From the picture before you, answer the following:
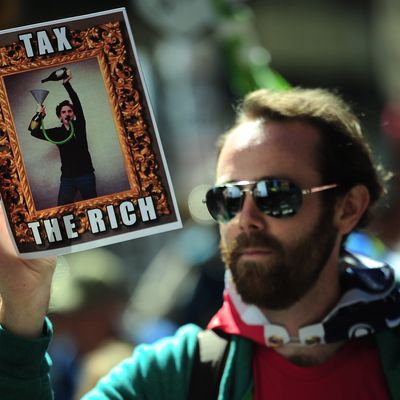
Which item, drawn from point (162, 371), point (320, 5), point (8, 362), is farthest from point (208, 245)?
point (320, 5)

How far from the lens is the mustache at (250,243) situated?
2068 millimetres

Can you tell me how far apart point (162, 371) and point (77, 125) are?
2.52 feet

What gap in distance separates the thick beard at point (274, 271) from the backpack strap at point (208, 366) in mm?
152

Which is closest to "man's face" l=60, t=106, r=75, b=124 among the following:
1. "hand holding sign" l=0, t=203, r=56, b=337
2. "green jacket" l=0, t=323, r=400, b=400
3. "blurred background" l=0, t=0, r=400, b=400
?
"hand holding sign" l=0, t=203, r=56, b=337

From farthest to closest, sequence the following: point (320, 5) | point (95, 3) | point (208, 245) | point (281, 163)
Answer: point (320, 5), point (95, 3), point (208, 245), point (281, 163)

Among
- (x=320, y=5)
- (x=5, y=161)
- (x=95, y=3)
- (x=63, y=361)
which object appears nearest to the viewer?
(x=5, y=161)

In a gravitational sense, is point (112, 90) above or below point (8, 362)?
above

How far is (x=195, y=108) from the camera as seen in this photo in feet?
22.0

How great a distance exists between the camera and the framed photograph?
1479mm

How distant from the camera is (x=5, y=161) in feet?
4.83

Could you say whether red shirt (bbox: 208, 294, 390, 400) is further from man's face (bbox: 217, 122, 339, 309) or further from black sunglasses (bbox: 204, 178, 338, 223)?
black sunglasses (bbox: 204, 178, 338, 223)

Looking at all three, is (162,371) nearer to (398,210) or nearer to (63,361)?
(63,361)

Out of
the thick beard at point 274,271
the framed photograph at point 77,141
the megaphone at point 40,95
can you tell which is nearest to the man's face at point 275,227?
the thick beard at point 274,271

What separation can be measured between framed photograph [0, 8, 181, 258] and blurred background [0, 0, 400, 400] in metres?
0.34
